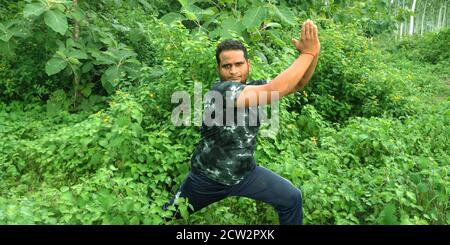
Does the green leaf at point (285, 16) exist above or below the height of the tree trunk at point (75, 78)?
above

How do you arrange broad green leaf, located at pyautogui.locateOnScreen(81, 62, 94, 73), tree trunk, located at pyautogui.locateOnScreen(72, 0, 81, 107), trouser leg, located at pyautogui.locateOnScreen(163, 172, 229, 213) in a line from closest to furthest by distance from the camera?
trouser leg, located at pyautogui.locateOnScreen(163, 172, 229, 213) → broad green leaf, located at pyautogui.locateOnScreen(81, 62, 94, 73) → tree trunk, located at pyautogui.locateOnScreen(72, 0, 81, 107)

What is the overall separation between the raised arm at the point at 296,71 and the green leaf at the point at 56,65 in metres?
3.45

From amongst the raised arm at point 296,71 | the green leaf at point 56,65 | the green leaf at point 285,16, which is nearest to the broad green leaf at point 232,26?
the green leaf at point 285,16

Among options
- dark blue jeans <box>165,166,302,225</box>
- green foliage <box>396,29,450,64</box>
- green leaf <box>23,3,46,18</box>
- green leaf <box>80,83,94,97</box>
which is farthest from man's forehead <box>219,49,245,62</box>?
green foliage <box>396,29,450,64</box>

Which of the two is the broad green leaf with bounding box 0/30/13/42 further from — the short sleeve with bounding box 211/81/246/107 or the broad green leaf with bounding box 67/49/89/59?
the short sleeve with bounding box 211/81/246/107

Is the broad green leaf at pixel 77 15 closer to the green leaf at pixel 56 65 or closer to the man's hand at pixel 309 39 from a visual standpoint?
the green leaf at pixel 56 65

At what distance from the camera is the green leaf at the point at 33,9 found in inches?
184

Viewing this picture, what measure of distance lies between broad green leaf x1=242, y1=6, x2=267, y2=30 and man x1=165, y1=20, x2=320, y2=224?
205 centimetres

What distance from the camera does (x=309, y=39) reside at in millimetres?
2188

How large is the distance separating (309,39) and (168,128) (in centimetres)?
→ 221

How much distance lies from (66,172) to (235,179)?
1804 millimetres

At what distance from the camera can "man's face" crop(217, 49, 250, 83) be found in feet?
8.48

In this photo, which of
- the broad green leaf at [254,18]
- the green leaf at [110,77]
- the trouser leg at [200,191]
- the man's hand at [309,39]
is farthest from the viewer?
the green leaf at [110,77]
